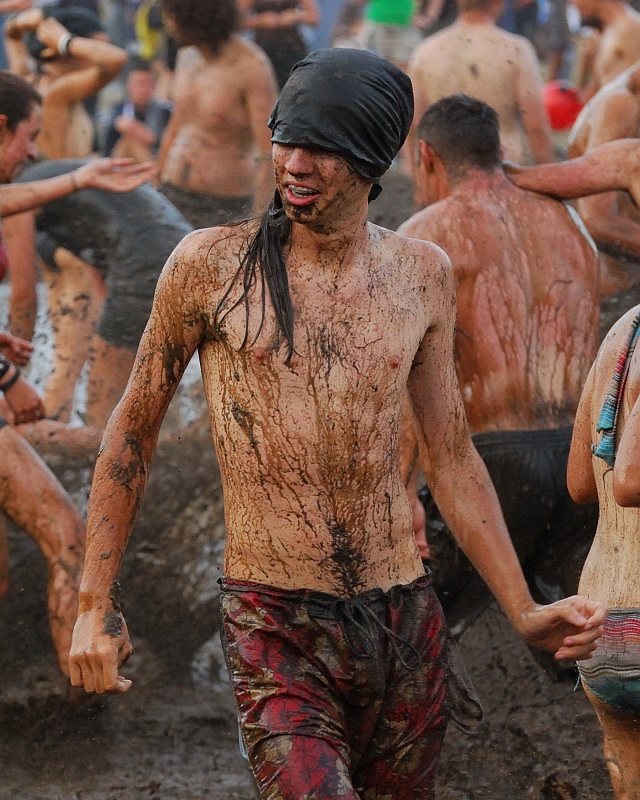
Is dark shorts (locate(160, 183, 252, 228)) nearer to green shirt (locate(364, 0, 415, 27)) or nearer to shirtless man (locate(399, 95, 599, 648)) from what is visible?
shirtless man (locate(399, 95, 599, 648))

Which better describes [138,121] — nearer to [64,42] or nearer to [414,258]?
[64,42]

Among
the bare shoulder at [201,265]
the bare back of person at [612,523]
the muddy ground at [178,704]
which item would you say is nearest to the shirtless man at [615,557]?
the bare back of person at [612,523]

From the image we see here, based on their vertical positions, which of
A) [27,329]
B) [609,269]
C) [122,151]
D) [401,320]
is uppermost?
[401,320]

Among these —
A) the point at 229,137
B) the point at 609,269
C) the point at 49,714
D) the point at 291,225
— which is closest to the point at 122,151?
the point at 229,137

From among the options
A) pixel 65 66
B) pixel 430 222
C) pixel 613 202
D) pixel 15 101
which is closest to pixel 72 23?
pixel 65 66

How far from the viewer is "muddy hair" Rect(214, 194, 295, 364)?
2871mm

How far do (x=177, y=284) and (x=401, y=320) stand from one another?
46 cm

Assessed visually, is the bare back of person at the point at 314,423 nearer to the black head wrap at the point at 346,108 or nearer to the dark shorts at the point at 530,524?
the black head wrap at the point at 346,108

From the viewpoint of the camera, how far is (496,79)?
7.86m

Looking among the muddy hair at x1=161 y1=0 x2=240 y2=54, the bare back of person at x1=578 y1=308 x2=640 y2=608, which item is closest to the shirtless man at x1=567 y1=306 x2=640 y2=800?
the bare back of person at x1=578 y1=308 x2=640 y2=608

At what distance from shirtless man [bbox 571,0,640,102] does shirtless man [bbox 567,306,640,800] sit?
5767 millimetres

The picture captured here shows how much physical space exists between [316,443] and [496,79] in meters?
5.38

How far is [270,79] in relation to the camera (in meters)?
8.04

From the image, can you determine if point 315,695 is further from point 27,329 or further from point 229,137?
point 229,137
